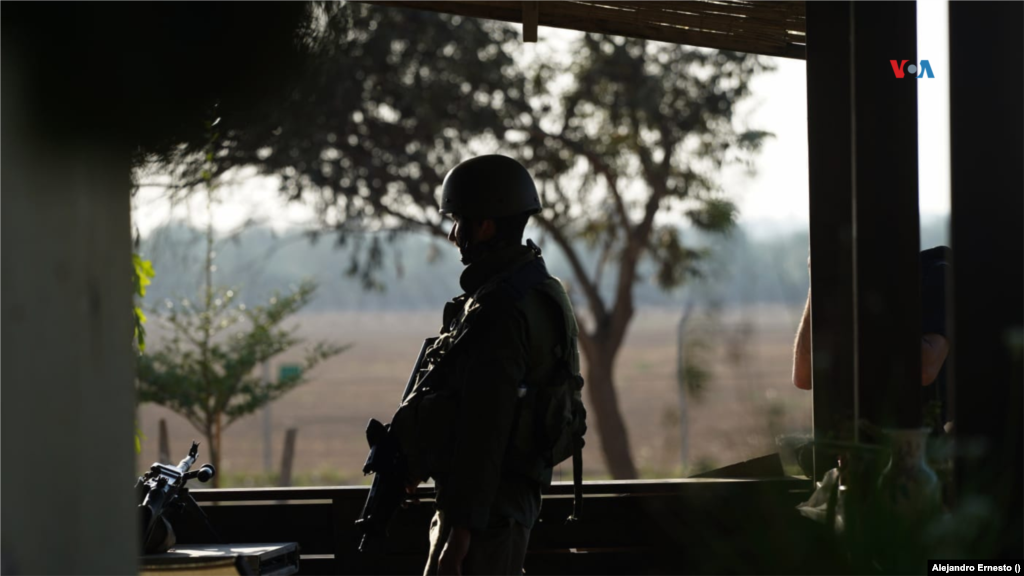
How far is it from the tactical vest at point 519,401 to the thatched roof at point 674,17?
134 centimetres

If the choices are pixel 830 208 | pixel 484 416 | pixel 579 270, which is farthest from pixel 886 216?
pixel 579 270

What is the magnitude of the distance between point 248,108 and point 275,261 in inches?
3073

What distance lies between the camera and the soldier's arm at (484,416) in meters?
2.97

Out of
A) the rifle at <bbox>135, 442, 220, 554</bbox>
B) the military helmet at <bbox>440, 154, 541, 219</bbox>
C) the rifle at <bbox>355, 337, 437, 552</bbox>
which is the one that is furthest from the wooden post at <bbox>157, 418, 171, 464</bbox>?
the military helmet at <bbox>440, 154, 541, 219</bbox>

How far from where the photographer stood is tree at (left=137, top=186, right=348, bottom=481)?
10.5 meters

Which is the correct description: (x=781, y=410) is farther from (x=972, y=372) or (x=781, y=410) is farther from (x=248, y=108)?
(x=248, y=108)

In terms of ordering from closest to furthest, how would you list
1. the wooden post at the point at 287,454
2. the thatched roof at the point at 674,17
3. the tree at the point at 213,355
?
the thatched roof at the point at 674,17 < the tree at the point at 213,355 < the wooden post at the point at 287,454

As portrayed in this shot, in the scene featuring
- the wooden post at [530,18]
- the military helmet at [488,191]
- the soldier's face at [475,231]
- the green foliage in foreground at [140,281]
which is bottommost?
the green foliage in foreground at [140,281]

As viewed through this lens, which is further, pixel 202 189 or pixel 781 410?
pixel 202 189

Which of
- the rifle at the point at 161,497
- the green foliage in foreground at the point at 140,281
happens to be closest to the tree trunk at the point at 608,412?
the green foliage in foreground at the point at 140,281

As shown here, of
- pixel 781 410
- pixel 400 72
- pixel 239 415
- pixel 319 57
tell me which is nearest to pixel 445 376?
pixel 319 57

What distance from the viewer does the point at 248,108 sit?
7.30 ft

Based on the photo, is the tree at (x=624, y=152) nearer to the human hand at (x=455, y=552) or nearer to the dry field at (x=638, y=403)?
the dry field at (x=638, y=403)

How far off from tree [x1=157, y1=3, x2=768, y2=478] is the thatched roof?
28.1 ft
